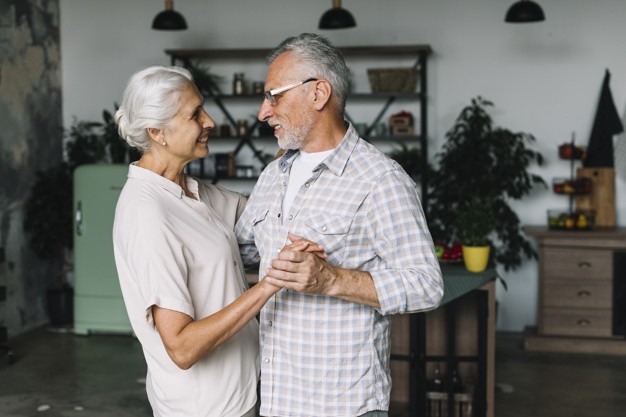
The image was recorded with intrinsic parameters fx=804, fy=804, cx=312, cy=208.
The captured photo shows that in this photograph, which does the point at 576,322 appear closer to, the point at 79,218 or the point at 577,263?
the point at 577,263

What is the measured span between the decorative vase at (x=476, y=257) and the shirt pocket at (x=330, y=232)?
270cm

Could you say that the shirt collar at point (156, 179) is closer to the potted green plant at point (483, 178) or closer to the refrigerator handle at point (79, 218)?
the potted green plant at point (483, 178)

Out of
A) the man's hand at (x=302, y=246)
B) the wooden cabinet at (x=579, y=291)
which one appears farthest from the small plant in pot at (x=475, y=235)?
the man's hand at (x=302, y=246)

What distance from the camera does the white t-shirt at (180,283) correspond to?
2225mm

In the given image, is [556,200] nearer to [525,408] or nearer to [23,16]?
[525,408]

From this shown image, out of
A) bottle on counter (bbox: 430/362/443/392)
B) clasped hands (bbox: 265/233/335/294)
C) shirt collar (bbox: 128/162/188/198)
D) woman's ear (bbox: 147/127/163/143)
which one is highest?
woman's ear (bbox: 147/127/163/143)

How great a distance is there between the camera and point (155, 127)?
2.45m

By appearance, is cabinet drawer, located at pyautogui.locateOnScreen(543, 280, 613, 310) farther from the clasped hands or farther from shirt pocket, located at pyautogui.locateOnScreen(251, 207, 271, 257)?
the clasped hands

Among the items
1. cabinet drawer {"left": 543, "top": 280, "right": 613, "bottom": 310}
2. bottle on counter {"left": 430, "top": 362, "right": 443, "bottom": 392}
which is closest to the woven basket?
cabinet drawer {"left": 543, "top": 280, "right": 613, "bottom": 310}

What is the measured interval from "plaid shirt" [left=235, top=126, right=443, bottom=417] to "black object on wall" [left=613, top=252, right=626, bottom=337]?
16.7ft

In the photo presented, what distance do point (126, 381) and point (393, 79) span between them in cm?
A: 361

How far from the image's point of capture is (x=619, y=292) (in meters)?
6.83

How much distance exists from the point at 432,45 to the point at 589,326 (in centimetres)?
301

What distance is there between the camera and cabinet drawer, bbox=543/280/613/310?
684 cm
